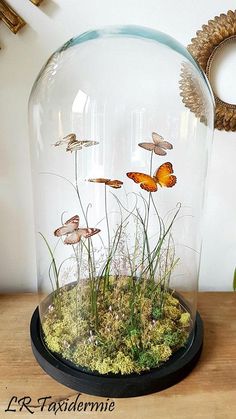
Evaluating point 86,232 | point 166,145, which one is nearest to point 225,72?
point 166,145

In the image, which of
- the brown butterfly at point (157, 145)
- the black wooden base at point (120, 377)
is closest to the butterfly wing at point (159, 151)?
the brown butterfly at point (157, 145)

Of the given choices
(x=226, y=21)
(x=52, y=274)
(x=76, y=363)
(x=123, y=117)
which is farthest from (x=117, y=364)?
(x=226, y=21)

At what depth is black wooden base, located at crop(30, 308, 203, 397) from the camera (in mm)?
663

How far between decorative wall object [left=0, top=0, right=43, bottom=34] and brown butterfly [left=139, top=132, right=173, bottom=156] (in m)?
0.33

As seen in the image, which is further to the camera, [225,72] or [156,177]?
[225,72]

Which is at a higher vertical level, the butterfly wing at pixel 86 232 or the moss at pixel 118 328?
the butterfly wing at pixel 86 232

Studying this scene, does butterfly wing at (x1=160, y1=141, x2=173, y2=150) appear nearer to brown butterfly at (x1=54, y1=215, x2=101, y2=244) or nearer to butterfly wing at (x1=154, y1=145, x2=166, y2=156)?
butterfly wing at (x1=154, y1=145, x2=166, y2=156)

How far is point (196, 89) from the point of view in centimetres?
77

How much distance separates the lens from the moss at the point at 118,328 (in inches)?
27.5

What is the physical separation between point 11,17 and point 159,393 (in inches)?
27.9

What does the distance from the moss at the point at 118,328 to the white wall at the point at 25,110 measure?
234 millimetres

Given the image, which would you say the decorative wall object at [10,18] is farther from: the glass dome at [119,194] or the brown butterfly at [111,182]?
the brown butterfly at [111,182]

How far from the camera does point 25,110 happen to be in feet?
2.88

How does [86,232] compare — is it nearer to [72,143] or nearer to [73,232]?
[73,232]
